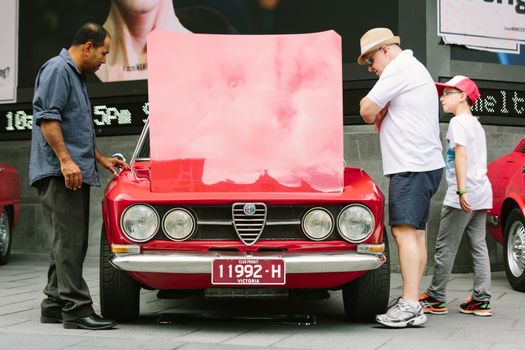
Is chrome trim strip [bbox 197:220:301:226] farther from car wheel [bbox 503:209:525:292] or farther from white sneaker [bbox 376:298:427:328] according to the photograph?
car wheel [bbox 503:209:525:292]

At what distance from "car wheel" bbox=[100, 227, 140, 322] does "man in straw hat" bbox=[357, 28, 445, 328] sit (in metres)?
1.57

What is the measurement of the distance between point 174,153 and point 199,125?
0.84 ft

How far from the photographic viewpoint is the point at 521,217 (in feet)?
23.8

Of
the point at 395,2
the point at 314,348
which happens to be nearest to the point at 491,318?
the point at 314,348

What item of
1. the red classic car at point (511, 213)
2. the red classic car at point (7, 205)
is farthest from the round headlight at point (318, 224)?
the red classic car at point (7, 205)

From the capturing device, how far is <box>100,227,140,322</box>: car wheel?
5.14m

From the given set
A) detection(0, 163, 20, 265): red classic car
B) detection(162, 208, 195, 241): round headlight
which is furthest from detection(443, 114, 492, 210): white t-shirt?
detection(0, 163, 20, 265): red classic car

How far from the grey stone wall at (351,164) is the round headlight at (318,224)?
12.5ft

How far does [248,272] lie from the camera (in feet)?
15.6

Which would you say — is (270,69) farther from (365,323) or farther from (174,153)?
(365,323)

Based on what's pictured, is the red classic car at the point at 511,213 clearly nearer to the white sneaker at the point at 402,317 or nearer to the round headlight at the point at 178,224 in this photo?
the white sneaker at the point at 402,317

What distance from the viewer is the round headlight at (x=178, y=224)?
4.88 metres

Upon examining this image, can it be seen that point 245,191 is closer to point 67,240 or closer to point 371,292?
point 371,292

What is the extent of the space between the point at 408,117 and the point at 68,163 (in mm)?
2173
